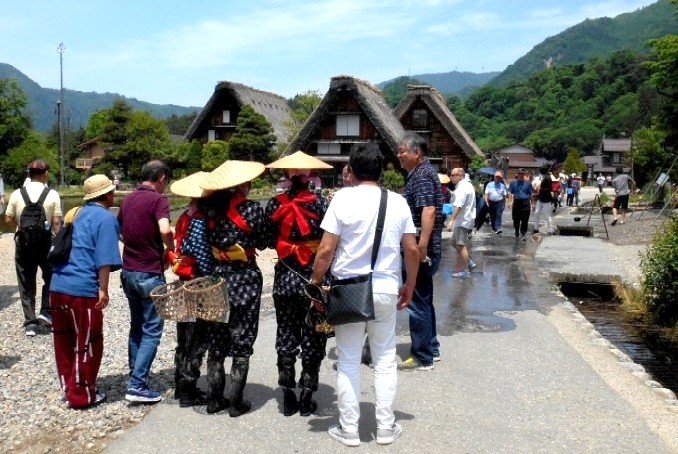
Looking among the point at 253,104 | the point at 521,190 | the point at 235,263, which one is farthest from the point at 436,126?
the point at 235,263

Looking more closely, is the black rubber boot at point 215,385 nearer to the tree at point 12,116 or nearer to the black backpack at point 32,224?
the black backpack at point 32,224

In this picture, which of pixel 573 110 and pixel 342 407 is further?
pixel 573 110

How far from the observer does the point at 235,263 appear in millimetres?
4207

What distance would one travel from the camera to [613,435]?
12.9ft

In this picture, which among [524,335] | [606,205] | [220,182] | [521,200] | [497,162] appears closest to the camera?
[220,182]

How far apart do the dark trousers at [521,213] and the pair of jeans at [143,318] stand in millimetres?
11537

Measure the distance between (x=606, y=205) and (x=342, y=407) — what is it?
23.7m

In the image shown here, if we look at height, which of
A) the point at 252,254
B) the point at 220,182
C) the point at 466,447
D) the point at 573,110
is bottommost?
the point at 466,447

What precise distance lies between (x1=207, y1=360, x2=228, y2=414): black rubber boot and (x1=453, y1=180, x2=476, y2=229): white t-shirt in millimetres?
5974

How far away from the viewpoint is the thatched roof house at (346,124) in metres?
29.2

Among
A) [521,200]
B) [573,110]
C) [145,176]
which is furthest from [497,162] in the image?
[573,110]

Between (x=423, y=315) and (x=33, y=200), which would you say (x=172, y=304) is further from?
(x=33, y=200)

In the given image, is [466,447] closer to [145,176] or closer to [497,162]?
[145,176]

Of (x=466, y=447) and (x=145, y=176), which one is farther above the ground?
(x=145, y=176)
